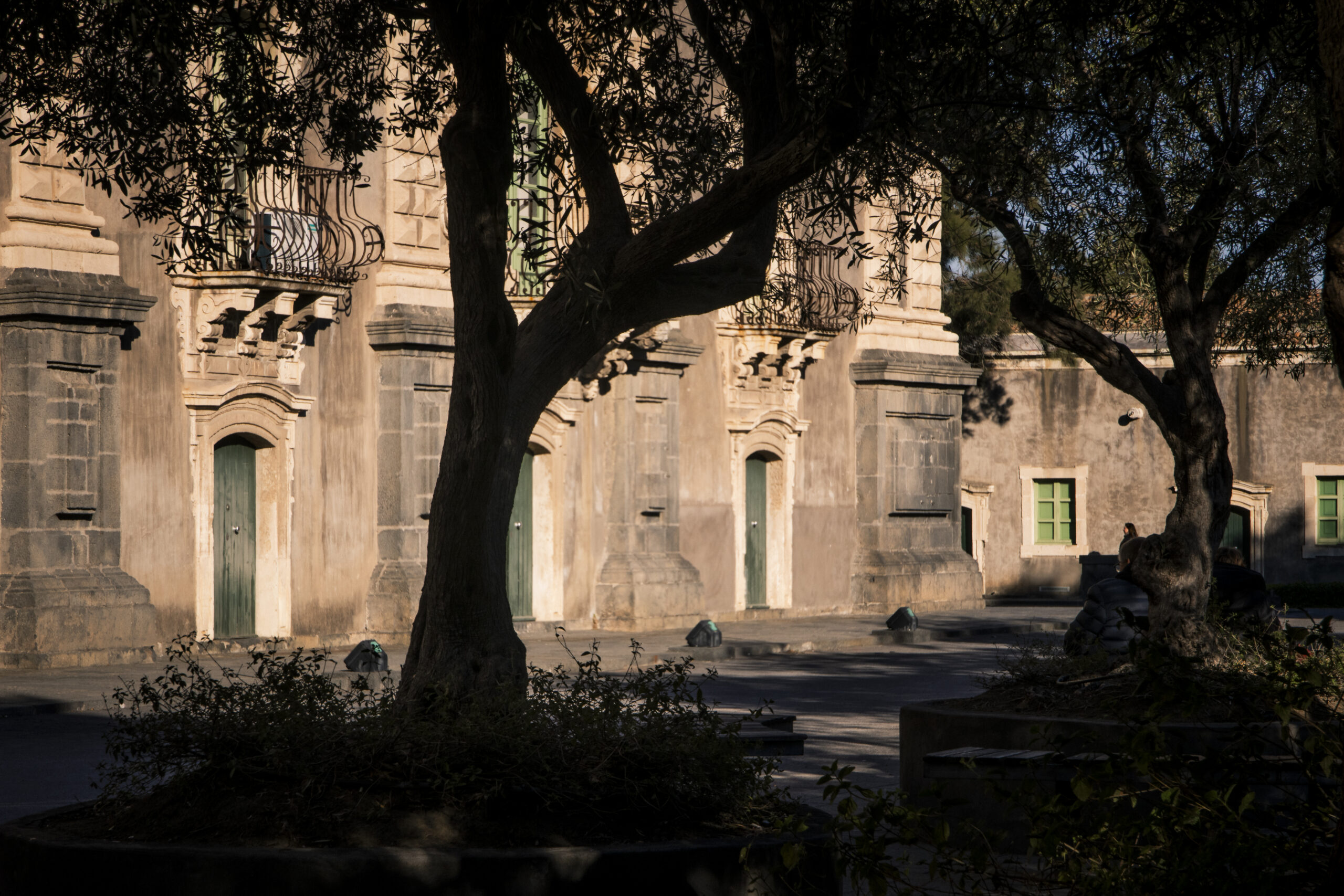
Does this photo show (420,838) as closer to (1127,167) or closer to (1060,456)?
(1127,167)

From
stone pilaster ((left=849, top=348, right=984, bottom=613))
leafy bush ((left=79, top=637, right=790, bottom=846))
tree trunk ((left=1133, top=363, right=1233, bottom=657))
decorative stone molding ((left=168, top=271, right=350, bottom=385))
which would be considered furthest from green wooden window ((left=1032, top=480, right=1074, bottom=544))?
leafy bush ((left=79, top=637, right=790, bottom=846))

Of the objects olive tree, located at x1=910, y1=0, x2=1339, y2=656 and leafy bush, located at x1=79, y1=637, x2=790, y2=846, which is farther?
olive tree, located at x1=910, y1=0, x2=1339, y2=656

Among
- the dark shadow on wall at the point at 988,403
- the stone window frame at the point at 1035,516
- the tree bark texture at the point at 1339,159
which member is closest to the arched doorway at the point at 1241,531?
the stone window frame at the point at 1035,516

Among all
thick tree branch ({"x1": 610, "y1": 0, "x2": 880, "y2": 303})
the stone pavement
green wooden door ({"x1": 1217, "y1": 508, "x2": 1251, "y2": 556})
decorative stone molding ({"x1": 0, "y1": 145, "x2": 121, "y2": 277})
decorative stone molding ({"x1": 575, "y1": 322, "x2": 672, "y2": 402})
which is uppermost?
decorative stone molding ({"x1": 0, "y1": 145, "x2": 121, "y2": 277})

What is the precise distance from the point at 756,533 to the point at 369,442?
311 inches

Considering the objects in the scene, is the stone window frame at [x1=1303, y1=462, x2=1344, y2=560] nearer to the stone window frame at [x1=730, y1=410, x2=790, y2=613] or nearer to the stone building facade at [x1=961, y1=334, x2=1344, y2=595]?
the stone building facade at [x1=961, y1=334, x2=1344, y2=595]

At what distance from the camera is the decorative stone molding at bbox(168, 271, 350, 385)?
1734 centimetres

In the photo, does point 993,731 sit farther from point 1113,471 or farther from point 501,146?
point 1113,471

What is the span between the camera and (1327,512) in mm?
32000

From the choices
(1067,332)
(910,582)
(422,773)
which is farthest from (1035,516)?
(422,773)

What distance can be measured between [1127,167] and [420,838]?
6.57m

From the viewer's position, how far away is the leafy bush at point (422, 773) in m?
5.26

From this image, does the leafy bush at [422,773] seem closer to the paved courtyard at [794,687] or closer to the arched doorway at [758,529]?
the paved courtyard at [794,687]

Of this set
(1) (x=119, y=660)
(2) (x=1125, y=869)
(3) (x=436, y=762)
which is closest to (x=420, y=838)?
(3) (x=436, y=762)
